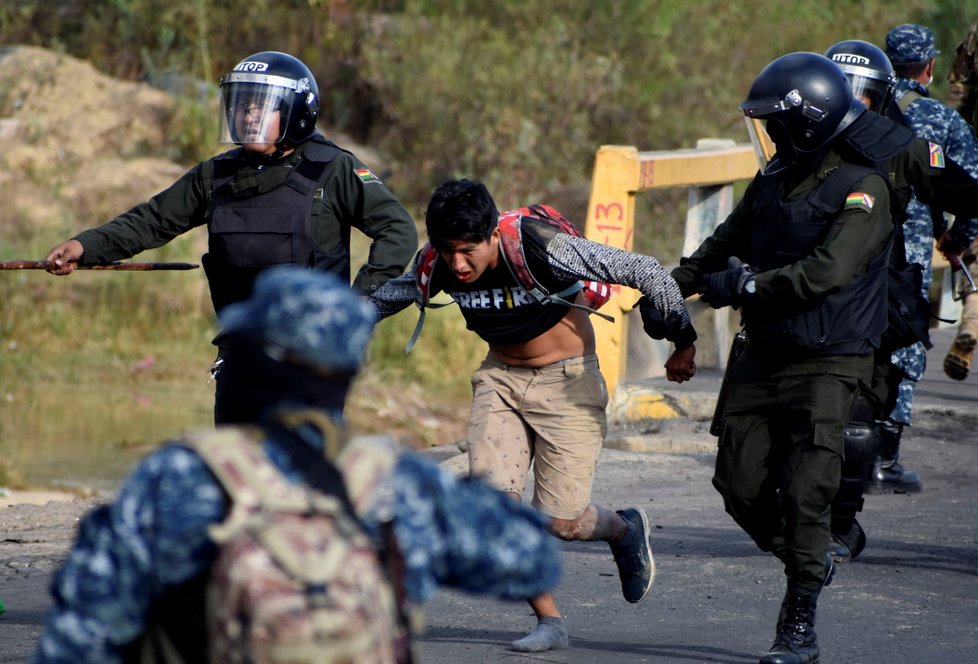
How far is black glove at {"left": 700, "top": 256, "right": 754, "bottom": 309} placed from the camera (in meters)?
5.17

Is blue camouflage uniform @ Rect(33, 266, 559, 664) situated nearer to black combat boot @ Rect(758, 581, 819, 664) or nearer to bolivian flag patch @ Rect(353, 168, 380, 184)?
black combat boot @ Rect(758, 581, 819, 664)

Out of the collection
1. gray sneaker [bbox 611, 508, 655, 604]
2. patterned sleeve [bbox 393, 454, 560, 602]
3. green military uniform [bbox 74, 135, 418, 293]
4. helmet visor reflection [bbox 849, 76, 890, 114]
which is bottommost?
gray sneaker [bbox 611, 508, 655, 604]

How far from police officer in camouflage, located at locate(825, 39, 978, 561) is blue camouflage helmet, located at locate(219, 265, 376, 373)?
12.1 feet

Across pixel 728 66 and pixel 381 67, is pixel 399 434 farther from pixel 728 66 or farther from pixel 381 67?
pixel 728 66

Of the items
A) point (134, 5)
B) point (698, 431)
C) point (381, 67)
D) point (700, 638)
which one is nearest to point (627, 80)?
point (381, 67)

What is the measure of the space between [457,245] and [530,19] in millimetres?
14548

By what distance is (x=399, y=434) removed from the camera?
12.0 meters

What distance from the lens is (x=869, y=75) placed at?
6.36 m

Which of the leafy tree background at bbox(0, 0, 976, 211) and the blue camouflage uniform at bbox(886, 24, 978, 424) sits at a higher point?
the leafy tree background at bbox(0, 0, 976, 211)

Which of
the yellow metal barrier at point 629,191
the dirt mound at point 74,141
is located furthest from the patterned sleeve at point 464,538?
the dirt mound at point 74,141

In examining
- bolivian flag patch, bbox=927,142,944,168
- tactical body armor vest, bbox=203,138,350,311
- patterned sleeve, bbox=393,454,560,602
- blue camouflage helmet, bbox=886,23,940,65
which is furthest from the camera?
blue camouflage helmet, bbox=886,23,940,65

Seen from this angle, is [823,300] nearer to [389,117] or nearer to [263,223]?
[263,223]

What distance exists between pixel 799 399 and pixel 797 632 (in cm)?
74

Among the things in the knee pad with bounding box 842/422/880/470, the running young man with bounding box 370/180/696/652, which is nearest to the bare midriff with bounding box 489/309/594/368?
the running young man with bounding box 370/180/696/652
